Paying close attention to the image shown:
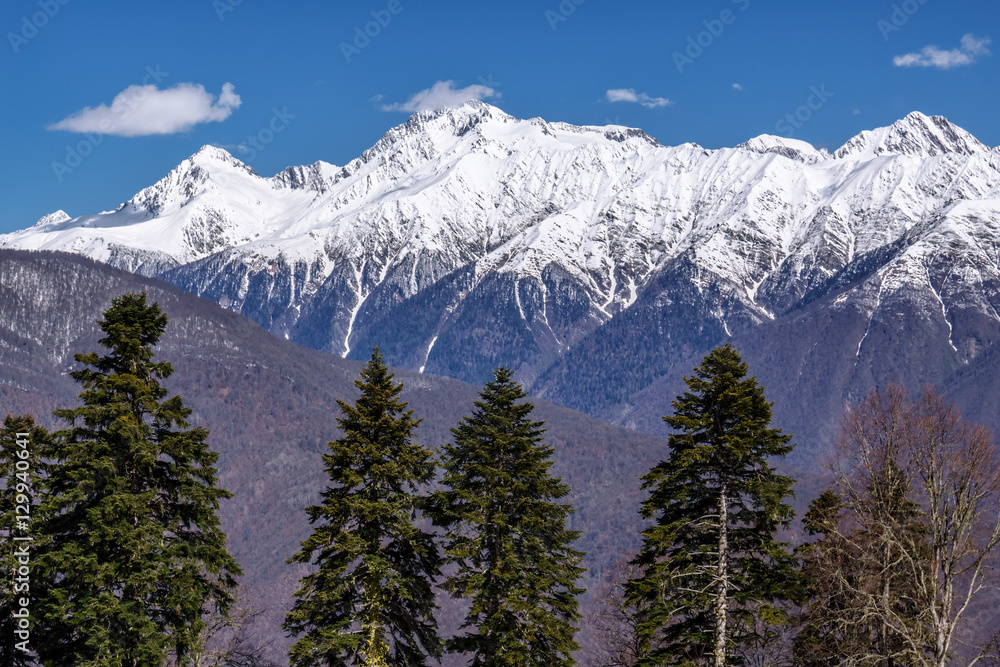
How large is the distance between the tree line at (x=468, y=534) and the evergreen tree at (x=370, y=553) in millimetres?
78

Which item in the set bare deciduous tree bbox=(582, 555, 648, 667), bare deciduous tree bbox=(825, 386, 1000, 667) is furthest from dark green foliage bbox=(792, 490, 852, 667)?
bare deciduous tree bbox=(582, 555, 648, 667)

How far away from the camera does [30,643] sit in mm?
38750

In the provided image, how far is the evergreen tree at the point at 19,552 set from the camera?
38.1 m

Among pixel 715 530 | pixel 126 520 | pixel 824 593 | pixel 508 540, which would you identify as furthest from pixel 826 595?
pixel 126 520

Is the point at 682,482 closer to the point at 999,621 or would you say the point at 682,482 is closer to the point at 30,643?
the point at 30,643

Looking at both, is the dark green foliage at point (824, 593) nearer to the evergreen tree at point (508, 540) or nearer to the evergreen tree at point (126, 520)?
the evergreen tree at point (508, 540)

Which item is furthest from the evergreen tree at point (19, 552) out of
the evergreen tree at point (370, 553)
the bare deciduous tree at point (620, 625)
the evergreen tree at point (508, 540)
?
the bare deciduous tree at point (620, 625)

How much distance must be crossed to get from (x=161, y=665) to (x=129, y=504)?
6097 mm

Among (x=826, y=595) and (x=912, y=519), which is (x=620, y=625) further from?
(x=826, y=595)

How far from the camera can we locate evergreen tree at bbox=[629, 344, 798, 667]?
38.2 m

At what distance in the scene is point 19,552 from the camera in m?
38.1

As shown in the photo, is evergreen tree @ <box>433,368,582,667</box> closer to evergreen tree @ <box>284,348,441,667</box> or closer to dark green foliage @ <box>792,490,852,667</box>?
evergreen tree @ <box>284,348,441,667</box>

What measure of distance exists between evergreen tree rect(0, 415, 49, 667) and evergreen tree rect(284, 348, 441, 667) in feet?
28.8

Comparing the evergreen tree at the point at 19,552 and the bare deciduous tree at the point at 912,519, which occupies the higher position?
the bare deciduous tree at the point at 912,519
